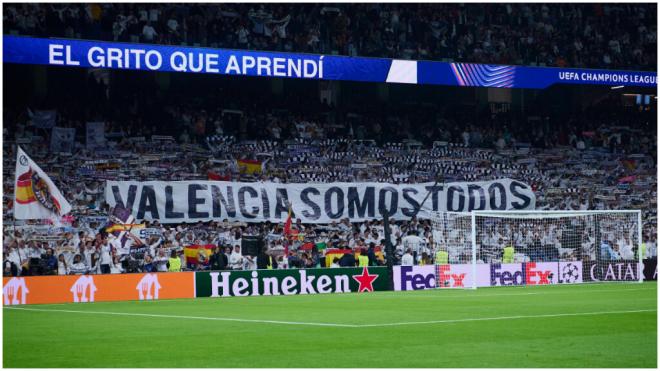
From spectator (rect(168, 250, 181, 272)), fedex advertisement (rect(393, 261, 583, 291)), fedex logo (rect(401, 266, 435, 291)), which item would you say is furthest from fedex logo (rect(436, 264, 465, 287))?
spectator (rect(168, 250, 181, 272))

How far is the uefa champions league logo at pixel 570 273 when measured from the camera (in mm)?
30031

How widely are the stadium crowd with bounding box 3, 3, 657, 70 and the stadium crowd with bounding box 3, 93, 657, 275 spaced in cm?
226

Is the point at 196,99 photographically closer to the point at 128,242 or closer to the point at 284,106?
the point at 284,106

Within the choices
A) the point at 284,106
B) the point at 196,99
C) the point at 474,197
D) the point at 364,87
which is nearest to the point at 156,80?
the point at 196,99

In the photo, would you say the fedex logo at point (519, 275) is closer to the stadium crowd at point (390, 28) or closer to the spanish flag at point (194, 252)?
the spanish flag at point (194, 252)

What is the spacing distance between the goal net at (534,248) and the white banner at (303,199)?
1187 mm

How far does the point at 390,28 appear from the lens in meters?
38.0

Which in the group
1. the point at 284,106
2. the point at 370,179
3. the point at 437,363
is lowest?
the point at 437,363

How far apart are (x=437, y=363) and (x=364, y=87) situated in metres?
29.1

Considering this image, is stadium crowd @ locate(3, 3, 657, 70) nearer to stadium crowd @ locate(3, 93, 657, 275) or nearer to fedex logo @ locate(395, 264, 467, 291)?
stadium crowd @ locate(3, 93, 657, 275)

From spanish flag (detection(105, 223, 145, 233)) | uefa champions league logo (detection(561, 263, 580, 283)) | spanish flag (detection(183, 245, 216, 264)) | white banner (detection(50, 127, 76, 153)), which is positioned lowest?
uefa champions league logo (detection(561, 263, 580, 283))

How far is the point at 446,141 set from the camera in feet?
123

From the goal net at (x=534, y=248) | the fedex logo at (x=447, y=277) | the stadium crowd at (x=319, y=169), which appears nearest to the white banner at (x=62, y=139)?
the stadium crowd at (x=319, y=169)

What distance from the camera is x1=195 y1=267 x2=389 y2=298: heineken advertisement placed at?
25.4m
